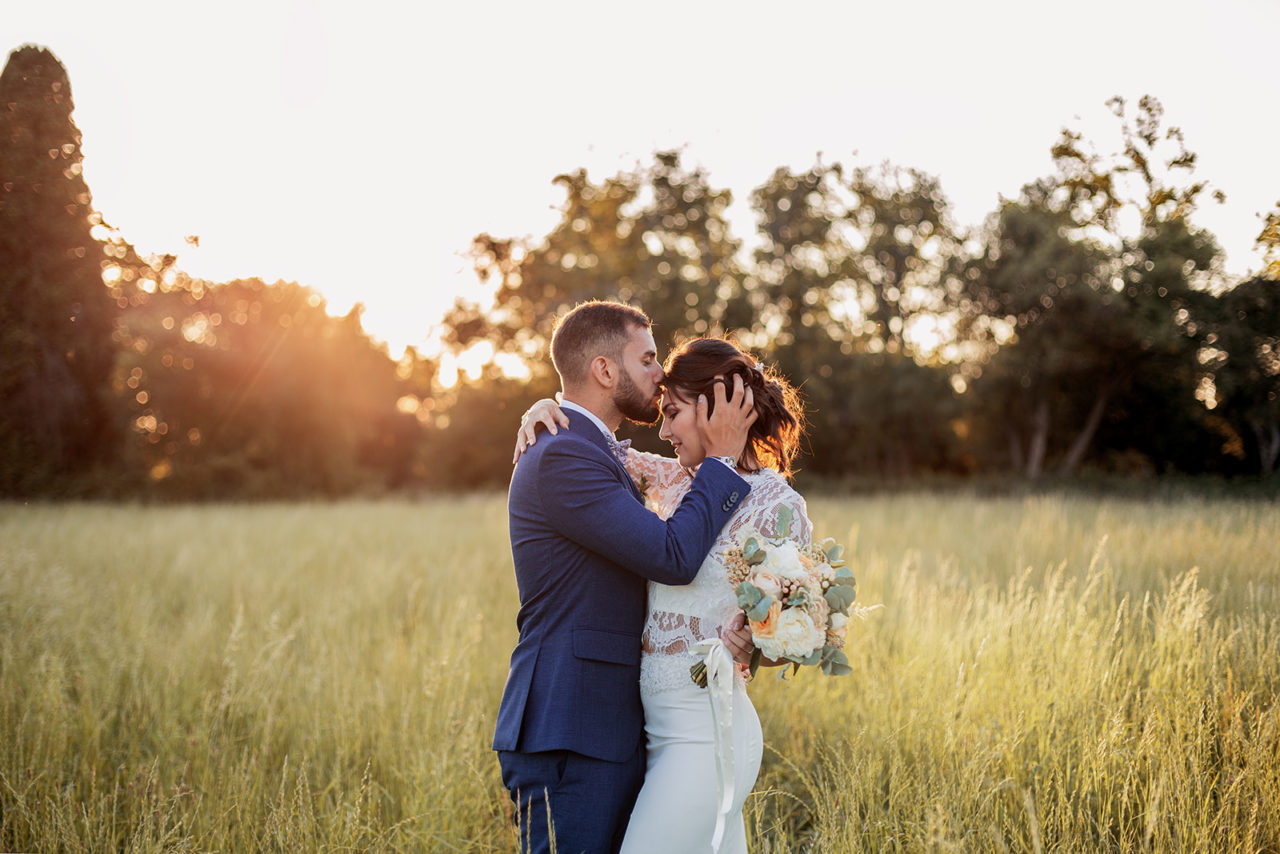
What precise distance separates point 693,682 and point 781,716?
2.81 metres

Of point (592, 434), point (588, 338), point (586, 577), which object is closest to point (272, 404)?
point (588, 338)

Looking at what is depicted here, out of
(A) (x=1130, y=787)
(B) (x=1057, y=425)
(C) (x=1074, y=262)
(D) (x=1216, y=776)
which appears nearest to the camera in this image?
(A) (x=1130, y=787)

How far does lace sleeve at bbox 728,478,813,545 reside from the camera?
255cm

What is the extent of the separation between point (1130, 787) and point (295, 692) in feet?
15.7

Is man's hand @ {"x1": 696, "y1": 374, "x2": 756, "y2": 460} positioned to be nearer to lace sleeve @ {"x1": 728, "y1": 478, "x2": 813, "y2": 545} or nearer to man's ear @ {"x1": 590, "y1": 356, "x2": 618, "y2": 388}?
lace sleeve @ {"x1": 728, "y1": 478, "x2": 813, "y2": 545}

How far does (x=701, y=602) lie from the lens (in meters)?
2.61

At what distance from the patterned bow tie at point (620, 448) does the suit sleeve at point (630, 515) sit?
25 centimetres

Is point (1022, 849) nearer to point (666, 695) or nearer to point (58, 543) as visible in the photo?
point (666, 695)

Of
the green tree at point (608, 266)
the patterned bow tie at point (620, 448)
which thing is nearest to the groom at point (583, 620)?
the patterned bow tie at point (620, 448)

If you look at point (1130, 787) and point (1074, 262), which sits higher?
point (1074, 262)

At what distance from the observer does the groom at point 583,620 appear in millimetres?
2438

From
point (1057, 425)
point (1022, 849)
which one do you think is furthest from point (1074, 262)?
point (1022, 849)

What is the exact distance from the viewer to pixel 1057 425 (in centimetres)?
2611

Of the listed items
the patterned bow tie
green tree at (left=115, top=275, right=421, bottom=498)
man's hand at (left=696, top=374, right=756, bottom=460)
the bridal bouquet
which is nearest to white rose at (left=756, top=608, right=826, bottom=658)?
the bridal bouquet
